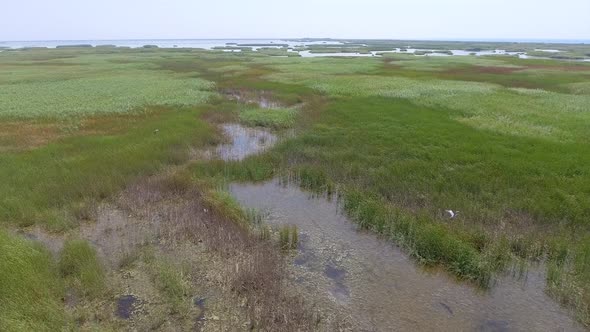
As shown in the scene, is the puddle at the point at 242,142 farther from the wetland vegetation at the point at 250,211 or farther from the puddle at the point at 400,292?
the puddle at the point at 400,292

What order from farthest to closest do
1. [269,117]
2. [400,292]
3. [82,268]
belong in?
[269,117] → [82,268] → [400,292]

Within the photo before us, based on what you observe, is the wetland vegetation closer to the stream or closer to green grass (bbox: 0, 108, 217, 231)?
green grass (bbox: 0, 108, 217, 231)

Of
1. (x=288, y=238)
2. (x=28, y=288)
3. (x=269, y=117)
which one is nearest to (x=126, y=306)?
(x=28, y=288)

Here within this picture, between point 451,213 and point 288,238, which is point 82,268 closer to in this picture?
point 288,238

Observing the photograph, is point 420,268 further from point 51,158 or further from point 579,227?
point 51,158

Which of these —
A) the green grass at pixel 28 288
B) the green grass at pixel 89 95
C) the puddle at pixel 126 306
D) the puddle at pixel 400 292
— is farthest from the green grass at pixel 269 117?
the puddle at pixel 126 306

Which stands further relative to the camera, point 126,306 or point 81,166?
point 81,166

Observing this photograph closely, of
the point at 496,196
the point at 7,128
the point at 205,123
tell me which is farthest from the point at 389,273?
the point at 7,128
